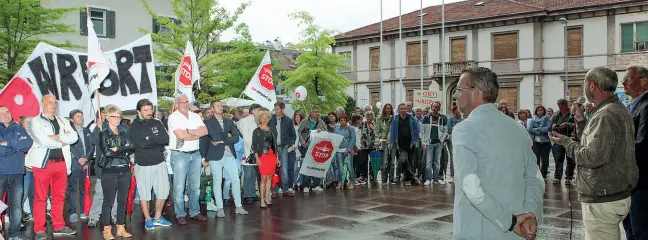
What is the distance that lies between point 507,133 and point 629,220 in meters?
2.32

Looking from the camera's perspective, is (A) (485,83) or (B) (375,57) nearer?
(A) (485,83)

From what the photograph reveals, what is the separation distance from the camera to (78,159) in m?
8.45

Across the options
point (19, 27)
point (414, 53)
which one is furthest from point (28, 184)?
point (414, 53)

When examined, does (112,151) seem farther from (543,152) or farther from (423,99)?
(423,99)

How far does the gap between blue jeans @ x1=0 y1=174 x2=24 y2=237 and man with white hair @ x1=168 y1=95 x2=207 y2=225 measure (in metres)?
2.14

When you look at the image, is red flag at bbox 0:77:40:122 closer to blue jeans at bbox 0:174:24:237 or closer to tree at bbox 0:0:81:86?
blue jeans at bbox 0:174:24:237

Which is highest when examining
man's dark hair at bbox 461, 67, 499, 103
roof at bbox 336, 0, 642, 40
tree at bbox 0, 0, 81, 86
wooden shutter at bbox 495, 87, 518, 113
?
roof at bbox 336, 0, 642, 40

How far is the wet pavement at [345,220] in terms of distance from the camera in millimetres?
7387

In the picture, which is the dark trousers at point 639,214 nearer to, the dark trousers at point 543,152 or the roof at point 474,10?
the dark trousers at point 543,152

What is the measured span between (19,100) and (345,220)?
559 centimetres

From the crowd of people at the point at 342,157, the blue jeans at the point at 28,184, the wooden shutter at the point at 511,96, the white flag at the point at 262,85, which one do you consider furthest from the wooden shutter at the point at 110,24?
the wooden shutter at the point at 511,96

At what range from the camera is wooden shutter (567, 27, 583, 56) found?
3488 centimetres

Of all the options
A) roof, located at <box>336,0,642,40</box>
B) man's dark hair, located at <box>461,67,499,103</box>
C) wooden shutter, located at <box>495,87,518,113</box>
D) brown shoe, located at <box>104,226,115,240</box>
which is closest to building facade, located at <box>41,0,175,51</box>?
roof, located at <box>336,0,642,40</box>

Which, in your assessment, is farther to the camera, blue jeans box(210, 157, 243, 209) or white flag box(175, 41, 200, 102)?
white flag box(175, 41, 200, 102)
